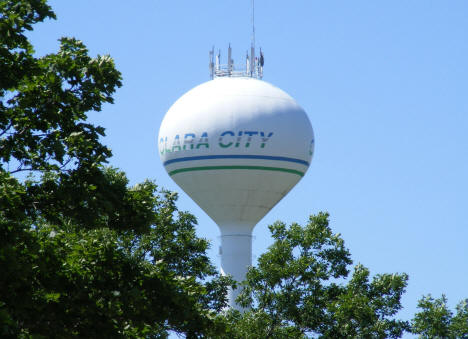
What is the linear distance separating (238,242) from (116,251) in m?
33.1

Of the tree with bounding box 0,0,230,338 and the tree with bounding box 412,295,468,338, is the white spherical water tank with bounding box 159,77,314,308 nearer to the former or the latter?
the tree with bounding box 412,295,468,338

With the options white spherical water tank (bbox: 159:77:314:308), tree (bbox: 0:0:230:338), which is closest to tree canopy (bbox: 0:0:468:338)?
tree (bbox: 0:0:230:338)

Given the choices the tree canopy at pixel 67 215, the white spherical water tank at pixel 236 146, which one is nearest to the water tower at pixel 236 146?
the white spherical water tank at pixel 236 146

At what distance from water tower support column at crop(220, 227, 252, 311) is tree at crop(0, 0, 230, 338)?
32.0 meters

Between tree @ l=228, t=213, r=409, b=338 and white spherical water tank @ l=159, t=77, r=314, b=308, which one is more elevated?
white spherical water tank @ l=159, t=77, r=314, b=308

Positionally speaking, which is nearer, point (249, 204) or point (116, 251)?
point (116, 251)

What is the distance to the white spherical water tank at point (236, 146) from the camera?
44.8 m

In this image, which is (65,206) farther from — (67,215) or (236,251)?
(236,251)

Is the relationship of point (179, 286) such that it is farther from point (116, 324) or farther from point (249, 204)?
point (249, 204)

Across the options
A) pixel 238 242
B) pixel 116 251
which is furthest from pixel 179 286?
pixel 238 242

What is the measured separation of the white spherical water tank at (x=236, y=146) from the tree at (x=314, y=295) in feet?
55.7

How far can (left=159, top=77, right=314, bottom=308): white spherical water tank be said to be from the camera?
4475 cm

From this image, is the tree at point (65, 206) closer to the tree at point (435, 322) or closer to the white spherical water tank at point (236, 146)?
the tree at point (435, 322)

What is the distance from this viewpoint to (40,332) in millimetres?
15430
